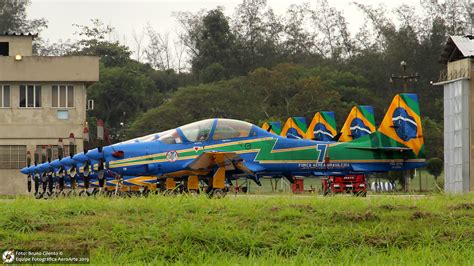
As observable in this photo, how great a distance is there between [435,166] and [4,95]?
90.2 ft

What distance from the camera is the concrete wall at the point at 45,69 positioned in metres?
44.0

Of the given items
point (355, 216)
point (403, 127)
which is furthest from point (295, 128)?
point (355, 216)

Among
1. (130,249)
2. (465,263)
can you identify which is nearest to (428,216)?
(465,263)

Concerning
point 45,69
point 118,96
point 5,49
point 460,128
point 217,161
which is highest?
point 5,49

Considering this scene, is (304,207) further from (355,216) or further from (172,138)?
(172,138)

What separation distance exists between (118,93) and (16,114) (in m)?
33.9

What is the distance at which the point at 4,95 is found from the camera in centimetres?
4491

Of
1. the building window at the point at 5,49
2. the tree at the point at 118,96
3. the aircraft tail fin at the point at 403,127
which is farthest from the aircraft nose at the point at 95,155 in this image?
the tree at the point at 118,96

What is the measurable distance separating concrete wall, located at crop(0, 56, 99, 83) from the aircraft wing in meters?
20.6

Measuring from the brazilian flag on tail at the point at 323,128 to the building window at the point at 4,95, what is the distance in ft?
42.7

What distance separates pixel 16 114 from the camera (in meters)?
44.5

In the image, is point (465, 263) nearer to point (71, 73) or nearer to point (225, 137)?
point (225, 137)

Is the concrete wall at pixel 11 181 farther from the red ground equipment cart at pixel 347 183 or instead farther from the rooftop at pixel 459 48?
the rooftop at pixel 459 48

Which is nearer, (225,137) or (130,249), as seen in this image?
(130,249)
